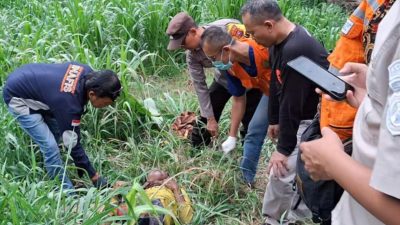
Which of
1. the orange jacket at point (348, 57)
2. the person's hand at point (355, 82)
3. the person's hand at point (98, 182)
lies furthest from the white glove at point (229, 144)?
the person's hand at point (355, 82)

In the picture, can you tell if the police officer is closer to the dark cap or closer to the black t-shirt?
the dark cap

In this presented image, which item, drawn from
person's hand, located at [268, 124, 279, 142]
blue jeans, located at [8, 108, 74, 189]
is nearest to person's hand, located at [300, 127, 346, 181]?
person's hand, located at [268, 124, 279, 142]

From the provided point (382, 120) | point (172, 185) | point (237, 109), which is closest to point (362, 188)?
point (382, 120)

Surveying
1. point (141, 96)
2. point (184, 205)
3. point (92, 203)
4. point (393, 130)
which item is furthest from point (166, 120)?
point (393, 130)

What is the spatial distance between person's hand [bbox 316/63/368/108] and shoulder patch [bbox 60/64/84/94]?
1.94 m

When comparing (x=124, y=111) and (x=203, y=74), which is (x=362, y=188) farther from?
(x=124, y=111)

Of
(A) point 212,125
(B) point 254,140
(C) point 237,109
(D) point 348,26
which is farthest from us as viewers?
(A) point 212,125

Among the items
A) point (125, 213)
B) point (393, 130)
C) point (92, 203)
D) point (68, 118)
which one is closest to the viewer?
point (393, 130)

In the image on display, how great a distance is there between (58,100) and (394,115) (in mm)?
2443

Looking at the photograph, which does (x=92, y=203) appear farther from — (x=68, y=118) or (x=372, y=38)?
(x=372, y=38)

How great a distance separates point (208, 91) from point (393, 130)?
265 centimetres

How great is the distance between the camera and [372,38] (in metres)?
1.58

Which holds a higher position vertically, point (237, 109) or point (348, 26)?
point (348, 26)

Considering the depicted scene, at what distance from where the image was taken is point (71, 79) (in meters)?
3.03
